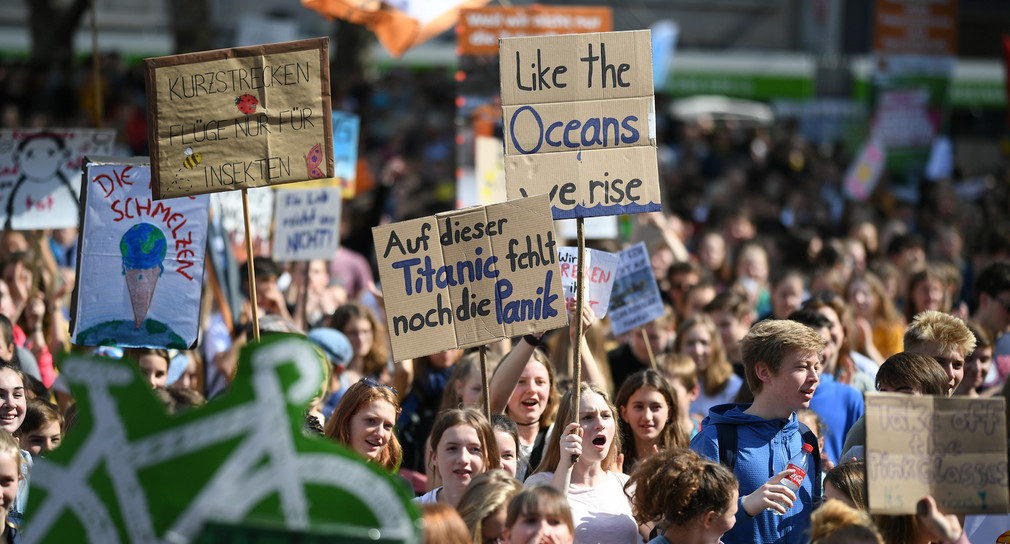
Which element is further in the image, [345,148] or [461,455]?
[345,148]

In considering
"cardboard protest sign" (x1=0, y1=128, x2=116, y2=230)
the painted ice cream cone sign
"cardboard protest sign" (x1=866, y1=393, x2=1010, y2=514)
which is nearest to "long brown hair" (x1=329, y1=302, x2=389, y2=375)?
the painted ice cream cone sign

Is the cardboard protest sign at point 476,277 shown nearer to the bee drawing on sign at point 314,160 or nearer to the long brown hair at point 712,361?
the bee drawing on sign at point 314,160

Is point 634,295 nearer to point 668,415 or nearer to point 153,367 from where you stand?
point 668,415

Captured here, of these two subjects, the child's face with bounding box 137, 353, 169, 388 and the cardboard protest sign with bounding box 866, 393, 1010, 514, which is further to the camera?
the child's face with bounding box 137, 353, 169, 388

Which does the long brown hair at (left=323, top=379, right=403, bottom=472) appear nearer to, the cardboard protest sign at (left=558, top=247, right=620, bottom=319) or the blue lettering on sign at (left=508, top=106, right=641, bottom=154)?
the blue lettering on sign at (left=508, top=106, right=641, bottom=154)

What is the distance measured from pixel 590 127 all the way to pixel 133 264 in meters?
2.22

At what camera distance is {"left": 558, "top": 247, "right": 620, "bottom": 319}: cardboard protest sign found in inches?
211

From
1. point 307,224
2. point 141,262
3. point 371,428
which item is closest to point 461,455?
point 371,428

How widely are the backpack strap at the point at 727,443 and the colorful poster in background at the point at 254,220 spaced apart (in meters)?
4.85

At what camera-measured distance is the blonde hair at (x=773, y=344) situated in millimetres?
4180

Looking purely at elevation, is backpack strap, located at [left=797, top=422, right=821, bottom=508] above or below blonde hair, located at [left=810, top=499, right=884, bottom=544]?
below

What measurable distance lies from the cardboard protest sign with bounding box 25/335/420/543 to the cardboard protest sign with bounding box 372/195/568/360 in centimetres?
190

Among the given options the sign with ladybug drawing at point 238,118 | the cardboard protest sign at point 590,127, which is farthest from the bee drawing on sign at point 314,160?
the cardboard protest sign at point 590,127

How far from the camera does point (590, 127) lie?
4566mm
